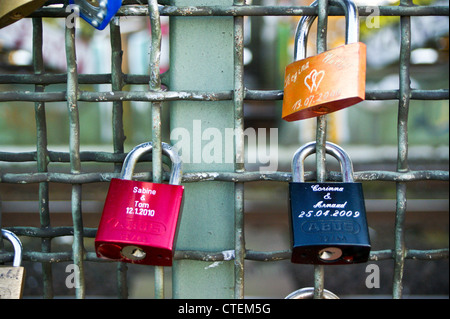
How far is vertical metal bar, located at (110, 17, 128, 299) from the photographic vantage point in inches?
25.9

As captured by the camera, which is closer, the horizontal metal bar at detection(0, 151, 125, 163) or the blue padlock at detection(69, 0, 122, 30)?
the blue padlock at detection(69, 0, 122, 30)

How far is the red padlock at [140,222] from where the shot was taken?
1.73ft

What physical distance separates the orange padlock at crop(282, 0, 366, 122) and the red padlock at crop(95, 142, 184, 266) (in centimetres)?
17

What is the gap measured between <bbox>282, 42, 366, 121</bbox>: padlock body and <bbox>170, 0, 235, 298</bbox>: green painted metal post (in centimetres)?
14

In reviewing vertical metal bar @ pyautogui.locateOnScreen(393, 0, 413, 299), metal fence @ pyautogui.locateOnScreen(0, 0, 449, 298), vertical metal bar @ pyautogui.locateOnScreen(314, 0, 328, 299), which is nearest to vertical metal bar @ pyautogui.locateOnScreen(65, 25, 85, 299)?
metal fence @ pyautogui.locateOnScreen(0, 0, 449, 298)

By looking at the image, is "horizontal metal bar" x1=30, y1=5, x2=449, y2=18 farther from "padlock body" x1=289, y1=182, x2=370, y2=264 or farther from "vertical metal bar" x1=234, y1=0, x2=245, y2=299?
"padlock body" x1=289, y1=182, x2=370, y2=264

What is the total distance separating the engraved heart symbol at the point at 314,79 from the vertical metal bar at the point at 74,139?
0.30 metres

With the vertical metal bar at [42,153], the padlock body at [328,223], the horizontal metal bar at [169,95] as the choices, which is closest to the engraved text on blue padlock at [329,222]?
the padlock body at [328,223]

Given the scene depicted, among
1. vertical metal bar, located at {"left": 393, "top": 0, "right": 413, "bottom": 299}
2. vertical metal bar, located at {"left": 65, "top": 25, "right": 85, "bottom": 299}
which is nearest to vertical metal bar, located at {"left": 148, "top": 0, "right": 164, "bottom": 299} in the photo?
vertical metal bar, located at {"left": 65, "top": 25, "right": 85, "bottom": 299}

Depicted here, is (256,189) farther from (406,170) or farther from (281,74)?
(406,170)

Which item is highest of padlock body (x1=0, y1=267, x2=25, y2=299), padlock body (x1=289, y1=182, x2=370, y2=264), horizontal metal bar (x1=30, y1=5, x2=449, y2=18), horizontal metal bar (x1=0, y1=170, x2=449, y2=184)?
horizontal metal bar (x1=30, y1=5, x2=449, y2=18)

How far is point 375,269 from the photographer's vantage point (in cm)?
A: 68

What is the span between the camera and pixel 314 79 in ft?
1.73

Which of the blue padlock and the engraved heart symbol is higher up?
the blue padlock
